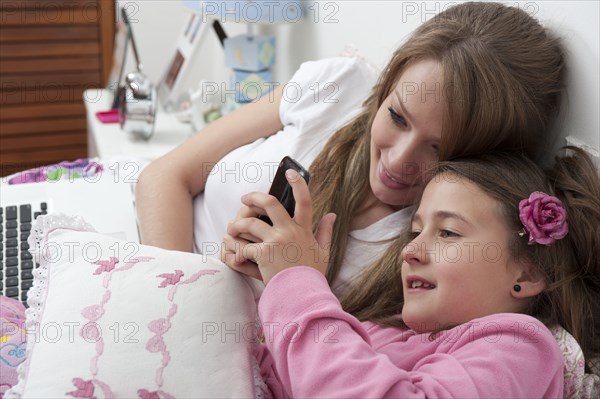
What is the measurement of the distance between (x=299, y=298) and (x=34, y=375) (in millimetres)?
297

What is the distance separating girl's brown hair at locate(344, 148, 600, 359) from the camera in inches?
36.2

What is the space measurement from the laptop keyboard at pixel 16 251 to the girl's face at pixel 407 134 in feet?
1.95

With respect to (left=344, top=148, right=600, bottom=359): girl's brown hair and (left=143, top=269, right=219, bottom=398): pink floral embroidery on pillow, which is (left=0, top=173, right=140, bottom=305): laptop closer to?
(left=143, top=269, right=219, bottom=398): pink floral embroidery on pillow

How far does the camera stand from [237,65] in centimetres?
200

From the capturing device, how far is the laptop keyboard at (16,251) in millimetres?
1242

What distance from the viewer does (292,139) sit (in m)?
1.31

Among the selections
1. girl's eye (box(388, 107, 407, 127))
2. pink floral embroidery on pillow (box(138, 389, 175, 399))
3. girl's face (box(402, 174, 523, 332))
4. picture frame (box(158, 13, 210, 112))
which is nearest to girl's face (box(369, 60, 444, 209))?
girl's eye (box(388, 107, 407, 127))

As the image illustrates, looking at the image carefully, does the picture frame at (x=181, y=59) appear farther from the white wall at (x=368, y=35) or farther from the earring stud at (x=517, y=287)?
the earring stud at (x=517, y=287)

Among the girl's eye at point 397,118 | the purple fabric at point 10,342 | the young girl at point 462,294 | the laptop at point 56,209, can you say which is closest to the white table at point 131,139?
the laptop at point 56,209

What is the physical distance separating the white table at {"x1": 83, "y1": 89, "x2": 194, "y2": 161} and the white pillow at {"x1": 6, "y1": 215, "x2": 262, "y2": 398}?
89cm

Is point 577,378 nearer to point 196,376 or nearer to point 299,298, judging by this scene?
point 299,298

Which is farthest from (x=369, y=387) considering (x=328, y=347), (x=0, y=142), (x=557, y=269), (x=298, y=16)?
(x=0, y=142)

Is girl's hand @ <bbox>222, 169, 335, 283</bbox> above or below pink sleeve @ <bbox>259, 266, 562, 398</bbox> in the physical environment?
above

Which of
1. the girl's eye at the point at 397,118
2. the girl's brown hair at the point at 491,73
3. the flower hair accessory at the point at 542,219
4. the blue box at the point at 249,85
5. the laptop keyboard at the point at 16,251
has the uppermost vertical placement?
the girl's brown hair at the point at 491,73
